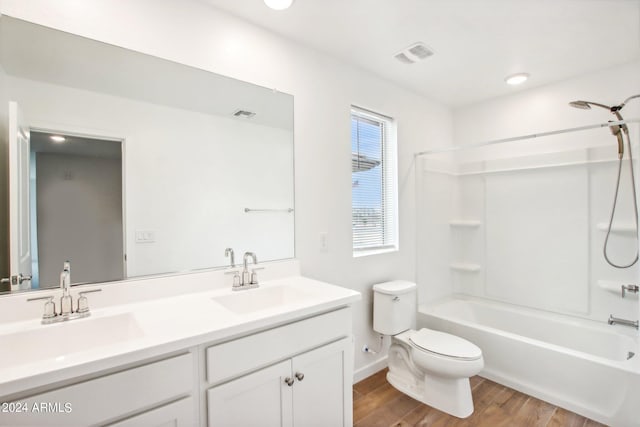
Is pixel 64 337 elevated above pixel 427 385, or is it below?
above

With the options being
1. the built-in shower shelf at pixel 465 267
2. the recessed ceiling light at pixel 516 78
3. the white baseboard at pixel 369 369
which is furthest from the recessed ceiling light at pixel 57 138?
the built-in shower shelf at pixel 465 267

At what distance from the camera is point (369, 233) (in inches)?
101

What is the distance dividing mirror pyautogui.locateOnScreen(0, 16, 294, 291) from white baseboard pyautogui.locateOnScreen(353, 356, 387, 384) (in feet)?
3.81

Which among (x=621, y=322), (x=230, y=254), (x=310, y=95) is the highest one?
(x=310, y=95)

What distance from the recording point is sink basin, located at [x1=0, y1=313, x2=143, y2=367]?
3.48ft

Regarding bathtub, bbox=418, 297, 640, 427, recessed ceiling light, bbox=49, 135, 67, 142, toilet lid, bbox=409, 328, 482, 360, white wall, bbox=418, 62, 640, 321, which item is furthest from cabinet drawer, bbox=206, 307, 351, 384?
white wall, bbox=418, 62, 640, 321

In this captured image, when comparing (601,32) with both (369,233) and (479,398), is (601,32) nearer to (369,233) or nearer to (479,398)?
(369,233)

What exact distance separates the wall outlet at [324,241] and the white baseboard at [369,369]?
3.23 feet

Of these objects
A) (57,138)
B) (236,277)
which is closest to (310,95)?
(236,277)

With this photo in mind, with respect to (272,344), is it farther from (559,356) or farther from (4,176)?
(559,356)

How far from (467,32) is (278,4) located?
1198 millimetres

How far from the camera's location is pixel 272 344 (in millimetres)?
1252

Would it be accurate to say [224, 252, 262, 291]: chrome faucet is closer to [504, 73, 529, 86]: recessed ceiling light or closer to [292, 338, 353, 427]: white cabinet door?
[292, 338, 353, 427]: white cabinet door

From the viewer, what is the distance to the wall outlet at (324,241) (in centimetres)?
213
